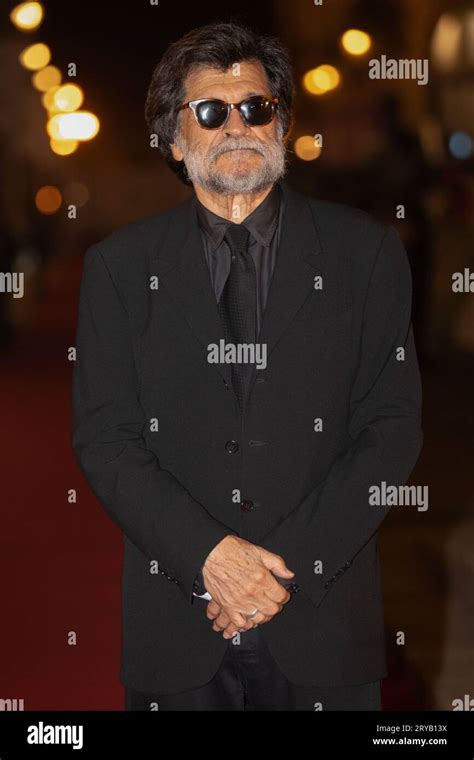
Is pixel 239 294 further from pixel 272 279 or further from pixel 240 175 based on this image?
pixel 240 175

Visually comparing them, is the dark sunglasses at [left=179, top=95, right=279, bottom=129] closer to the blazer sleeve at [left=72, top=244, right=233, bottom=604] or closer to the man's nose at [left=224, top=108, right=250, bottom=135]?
the man's nose at [left=224, top=108, right=250, bottom=135]

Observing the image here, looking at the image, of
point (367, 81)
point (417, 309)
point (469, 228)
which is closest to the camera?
point (417, 309)

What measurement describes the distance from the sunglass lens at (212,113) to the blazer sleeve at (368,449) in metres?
0.44

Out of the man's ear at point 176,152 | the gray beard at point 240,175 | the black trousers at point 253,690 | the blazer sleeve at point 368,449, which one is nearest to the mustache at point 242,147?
the gray beard at point 240,175

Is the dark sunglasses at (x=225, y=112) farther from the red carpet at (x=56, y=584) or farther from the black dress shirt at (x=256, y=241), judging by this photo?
the red carpet at (x=56, y=584)

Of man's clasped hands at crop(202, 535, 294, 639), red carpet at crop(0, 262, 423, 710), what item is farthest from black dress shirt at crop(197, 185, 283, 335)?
red carpet at crop(0, 262, 423, 710)

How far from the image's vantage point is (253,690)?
247 centimetres

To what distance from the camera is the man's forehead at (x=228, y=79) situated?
2555mm

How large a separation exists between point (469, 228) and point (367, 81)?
23.8 ft

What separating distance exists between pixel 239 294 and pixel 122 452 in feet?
1.41

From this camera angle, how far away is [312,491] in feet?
8.09

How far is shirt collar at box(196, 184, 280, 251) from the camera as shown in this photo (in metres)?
2.54
